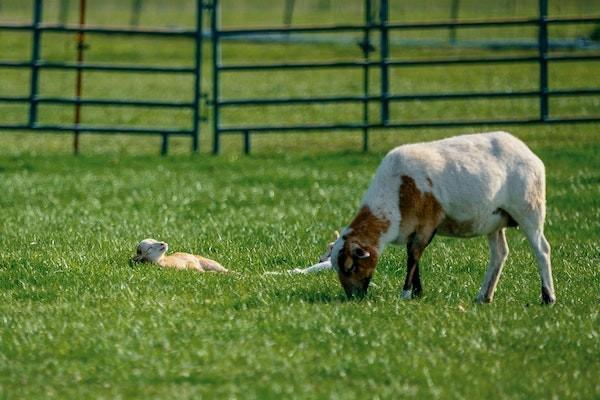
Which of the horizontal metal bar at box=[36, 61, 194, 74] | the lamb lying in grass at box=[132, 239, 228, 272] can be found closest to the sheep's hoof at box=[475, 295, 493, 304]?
the lamb lying in grass at box=[132, 239, 228, 272]

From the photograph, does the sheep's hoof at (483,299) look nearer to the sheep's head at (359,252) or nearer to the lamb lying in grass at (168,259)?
the sheep's head at (359,252)

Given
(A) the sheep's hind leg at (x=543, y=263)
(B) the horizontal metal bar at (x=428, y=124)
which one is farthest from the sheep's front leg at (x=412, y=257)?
(B) the horizontal metal bar at (x=428, y=124)

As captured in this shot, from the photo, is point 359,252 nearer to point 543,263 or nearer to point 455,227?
point 455,227

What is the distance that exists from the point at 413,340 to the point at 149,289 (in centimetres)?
214

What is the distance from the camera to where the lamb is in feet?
26.8

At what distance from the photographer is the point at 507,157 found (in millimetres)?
8305

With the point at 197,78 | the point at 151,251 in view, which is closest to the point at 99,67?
the point at 197,78

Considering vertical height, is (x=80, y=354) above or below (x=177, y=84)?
below

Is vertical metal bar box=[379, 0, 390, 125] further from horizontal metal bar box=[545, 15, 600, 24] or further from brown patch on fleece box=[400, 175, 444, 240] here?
brown patch on fleece box=[400, 175, 444, 240]

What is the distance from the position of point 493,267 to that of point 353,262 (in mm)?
1017

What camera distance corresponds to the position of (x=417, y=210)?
26.8ft

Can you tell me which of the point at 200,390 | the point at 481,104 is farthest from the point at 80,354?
the point at 481,104

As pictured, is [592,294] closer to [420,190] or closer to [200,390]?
[420,190]

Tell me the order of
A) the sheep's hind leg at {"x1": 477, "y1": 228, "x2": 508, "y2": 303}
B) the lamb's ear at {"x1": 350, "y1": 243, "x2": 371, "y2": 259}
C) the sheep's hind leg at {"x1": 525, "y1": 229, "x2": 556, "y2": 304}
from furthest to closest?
1. the sheep's hind leg at {"x1": 477, "y1": 228, "x2": 508, "y2": 303}
2. the sheep's hind leg at {"x1": 525, "y1": 229, "x2": 556, "y2": 304}
3. the lamb's ear at {"x1": 350, "y1": 243, "x2": 371, "y2": 259}
